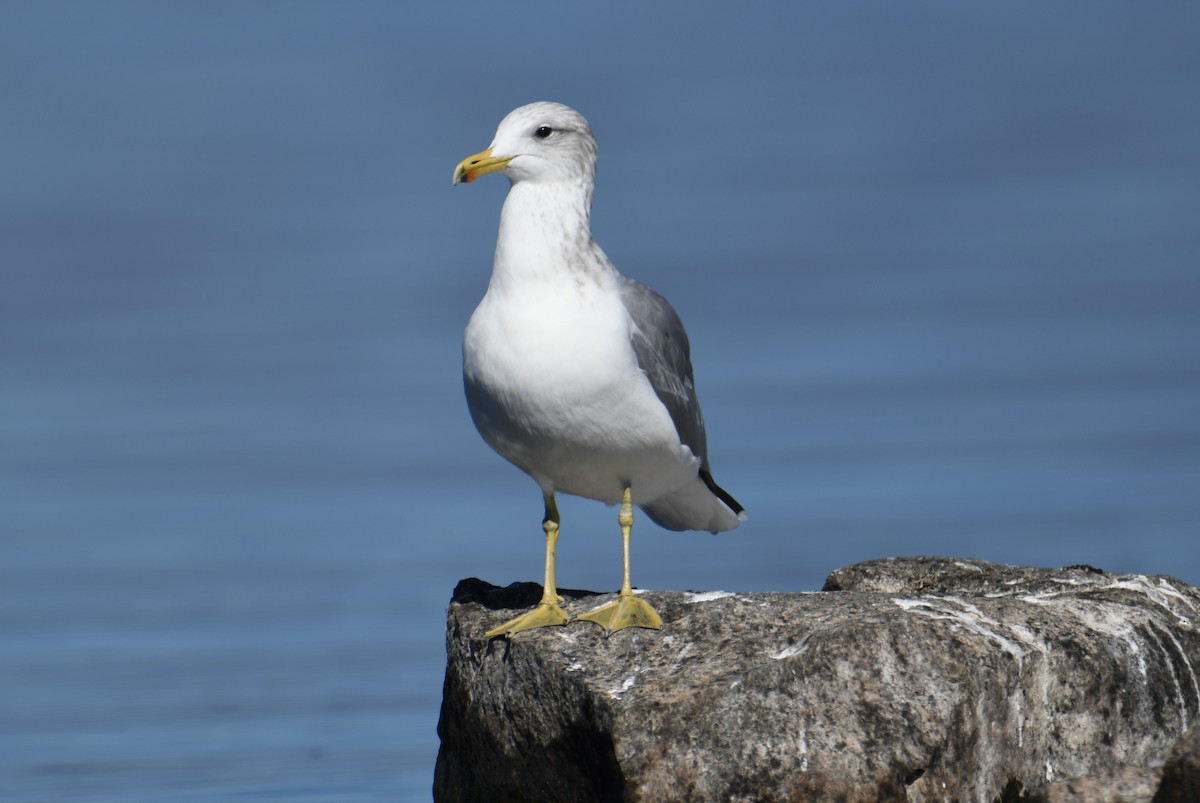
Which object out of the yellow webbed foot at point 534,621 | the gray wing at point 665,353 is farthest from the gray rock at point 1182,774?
the gray wing at point 665,353

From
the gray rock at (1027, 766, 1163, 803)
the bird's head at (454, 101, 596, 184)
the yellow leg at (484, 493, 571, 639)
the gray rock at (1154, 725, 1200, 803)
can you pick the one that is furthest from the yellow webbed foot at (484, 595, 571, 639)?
the gray rock at (1154, 725, 1200, 803)

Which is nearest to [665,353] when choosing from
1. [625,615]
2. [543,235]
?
[543,235]

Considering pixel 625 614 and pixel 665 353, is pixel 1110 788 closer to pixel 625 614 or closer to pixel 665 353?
pixel 625 614

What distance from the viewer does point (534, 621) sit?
26.0 ft

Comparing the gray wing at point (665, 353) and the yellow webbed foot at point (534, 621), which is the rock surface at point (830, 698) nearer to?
the yellow webbed foot at point (534, 621)

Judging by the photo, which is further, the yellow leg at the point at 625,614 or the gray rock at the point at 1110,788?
the yellow leg at the point at 625,614

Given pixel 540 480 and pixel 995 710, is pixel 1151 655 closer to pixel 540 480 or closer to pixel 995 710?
pixel 995 710

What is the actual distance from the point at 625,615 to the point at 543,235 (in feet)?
6.03

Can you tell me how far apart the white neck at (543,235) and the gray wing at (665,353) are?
0.25 metres

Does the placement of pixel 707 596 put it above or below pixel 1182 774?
above

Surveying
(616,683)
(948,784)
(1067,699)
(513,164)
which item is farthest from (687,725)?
(513,164)

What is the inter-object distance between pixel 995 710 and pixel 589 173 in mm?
3331

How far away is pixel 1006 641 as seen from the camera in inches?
278

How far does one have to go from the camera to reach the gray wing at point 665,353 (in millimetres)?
8172
